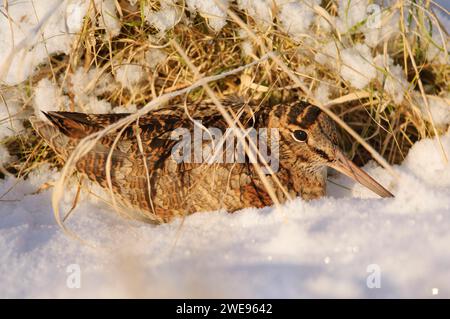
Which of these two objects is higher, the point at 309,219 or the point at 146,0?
the point at 146,0

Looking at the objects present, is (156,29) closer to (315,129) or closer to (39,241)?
(315,129)

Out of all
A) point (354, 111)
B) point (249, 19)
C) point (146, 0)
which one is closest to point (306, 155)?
point (354, 111)

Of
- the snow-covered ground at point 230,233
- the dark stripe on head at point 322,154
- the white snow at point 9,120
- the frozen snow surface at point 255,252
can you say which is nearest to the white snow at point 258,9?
the snow-covered ground at point 230,233

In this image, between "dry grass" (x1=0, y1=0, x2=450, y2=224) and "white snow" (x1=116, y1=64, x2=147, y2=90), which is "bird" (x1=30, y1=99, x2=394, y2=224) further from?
"white snow" (x1=116, y1=64, x2=147, y2=90)

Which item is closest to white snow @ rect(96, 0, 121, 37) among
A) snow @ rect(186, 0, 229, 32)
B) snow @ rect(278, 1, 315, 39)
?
snow @ rect(186, 0, 229, 32)

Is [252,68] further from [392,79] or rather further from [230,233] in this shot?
[230,233]
